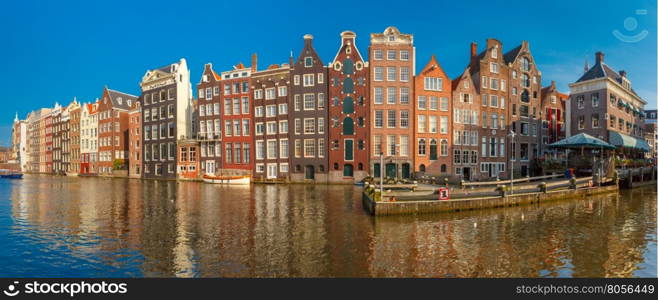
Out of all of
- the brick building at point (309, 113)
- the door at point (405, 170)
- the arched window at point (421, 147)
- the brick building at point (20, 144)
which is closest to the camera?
the door at point (405, 170)

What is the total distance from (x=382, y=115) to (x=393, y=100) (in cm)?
304

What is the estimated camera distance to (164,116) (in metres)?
77.1

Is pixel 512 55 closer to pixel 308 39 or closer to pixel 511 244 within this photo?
pixel 308 39

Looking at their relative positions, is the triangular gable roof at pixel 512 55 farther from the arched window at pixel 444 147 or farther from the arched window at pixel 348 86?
the arched window at pixel 348 86

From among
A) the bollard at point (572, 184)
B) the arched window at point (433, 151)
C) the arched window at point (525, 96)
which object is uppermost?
the arched window at point (525, 96)

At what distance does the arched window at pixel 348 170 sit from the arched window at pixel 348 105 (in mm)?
9146

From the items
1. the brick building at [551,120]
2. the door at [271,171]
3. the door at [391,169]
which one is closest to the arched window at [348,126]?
the door at [391,169]

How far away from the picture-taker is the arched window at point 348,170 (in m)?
57.8

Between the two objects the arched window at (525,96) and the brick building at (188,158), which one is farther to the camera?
the brick building at (188,158)

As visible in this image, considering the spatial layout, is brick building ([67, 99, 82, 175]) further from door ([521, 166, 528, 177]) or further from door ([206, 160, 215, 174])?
door ([521, 166, 528, 177])

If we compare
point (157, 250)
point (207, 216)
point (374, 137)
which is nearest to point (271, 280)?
point (157, 250)

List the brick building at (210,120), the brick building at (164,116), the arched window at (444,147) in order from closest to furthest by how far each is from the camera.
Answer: the arched window at (444,147), the brick building at (210,120), the brick building at (164,116)

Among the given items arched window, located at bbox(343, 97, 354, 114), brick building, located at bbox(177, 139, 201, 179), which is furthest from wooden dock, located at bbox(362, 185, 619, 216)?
brick building, located at bbox(177, 139, 201, 179)

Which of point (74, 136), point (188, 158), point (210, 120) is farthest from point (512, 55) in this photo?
point (74, 136)
